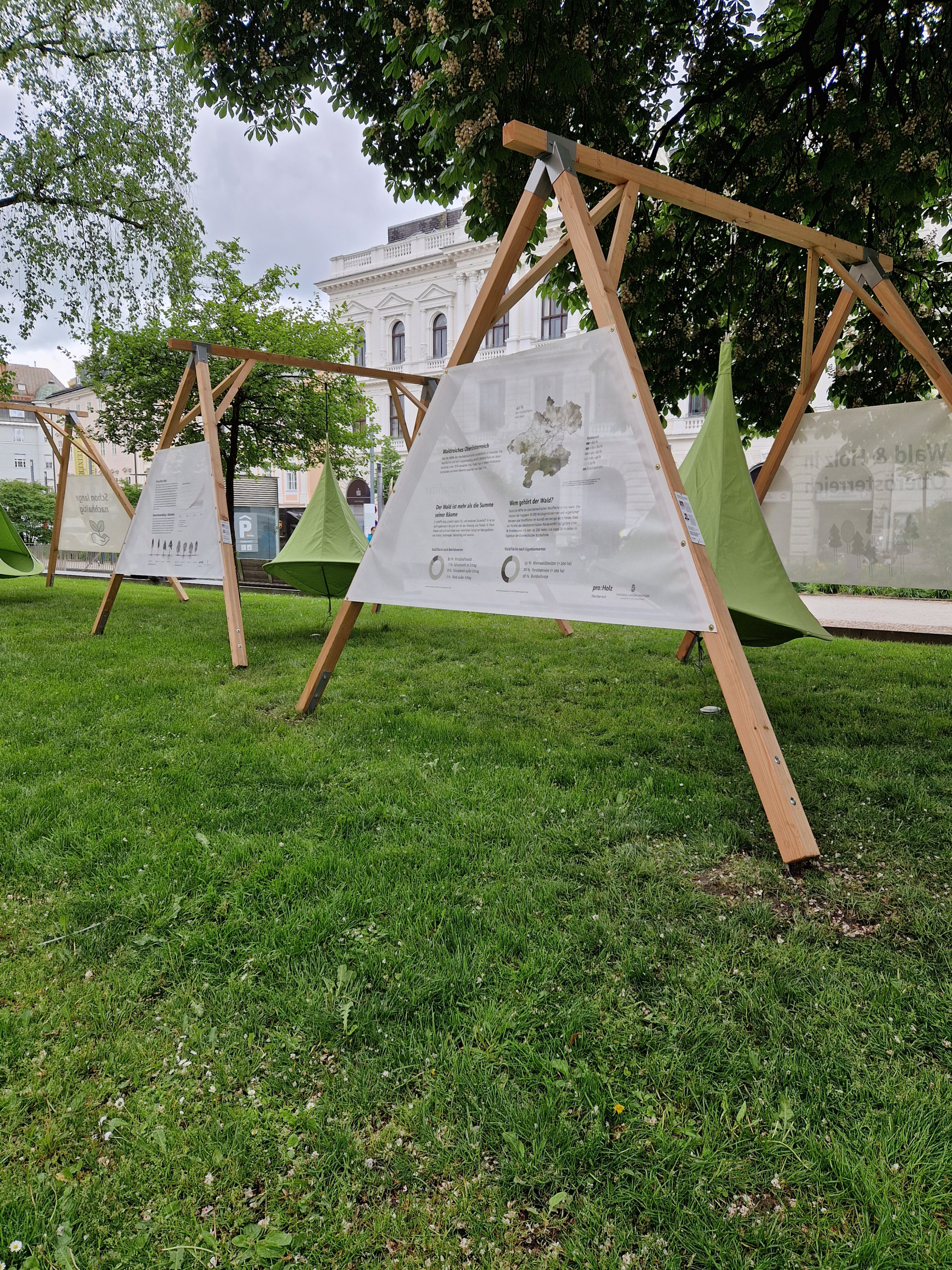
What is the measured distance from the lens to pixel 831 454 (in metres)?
5.05

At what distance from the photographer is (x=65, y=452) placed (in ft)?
34.8

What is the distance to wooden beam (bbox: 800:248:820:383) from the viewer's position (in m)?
4.09

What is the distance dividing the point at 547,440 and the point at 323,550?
411 centimetres

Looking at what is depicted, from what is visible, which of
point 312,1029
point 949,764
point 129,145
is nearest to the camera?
point 312,1029

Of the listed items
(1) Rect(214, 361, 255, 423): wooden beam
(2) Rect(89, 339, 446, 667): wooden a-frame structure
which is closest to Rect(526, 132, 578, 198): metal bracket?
(2) Rect(89, 339, 446, 667): wooden a-frame structure

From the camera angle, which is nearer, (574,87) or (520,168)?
(574,87)

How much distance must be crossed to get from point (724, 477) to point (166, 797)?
340cm

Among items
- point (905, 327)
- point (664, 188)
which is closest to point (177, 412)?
point (664, 188)

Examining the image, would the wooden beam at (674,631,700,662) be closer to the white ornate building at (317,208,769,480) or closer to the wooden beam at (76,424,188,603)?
the wooden beam at (76,424,188,603)

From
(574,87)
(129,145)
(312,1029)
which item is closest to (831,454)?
(574,87)

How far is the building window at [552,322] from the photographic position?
30.2m

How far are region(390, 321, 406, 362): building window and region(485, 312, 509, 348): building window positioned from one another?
204 inches

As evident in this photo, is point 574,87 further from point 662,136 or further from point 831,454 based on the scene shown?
point 831,454

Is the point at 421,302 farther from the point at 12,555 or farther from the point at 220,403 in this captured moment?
the point at 220,403
